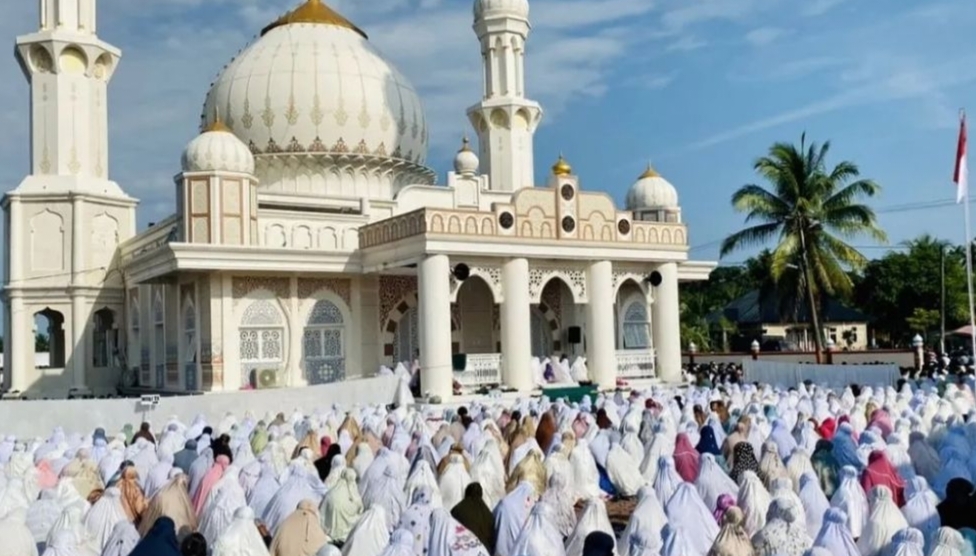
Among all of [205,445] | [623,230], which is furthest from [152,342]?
[205,445]

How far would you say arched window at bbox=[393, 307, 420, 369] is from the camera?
23062 mm

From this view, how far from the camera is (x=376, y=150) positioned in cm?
2555

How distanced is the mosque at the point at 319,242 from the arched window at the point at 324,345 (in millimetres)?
52

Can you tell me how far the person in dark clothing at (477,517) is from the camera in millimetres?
7277

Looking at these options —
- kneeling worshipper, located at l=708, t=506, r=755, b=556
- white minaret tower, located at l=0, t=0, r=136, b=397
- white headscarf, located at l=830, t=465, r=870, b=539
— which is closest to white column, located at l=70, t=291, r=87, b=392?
white minaret tower, located at l=0, t=0, r=136, b=397

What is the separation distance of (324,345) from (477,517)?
50.6 ft

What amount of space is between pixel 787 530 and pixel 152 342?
20599 mm

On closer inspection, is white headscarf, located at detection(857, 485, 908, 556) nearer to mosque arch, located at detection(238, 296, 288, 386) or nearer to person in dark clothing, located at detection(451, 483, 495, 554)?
person in dark clothing, located at detection(451, 483, 495, 554)

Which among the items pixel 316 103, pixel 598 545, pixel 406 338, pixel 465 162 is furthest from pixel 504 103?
pixel 598 545

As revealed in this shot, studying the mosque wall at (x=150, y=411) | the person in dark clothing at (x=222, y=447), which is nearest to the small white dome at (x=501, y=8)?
the mosque wall at (x=150, y=411)

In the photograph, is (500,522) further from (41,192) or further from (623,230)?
(41,192)

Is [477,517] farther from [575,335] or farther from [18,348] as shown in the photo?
[18,348]

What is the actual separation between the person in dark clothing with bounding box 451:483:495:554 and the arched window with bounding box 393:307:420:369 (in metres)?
15.7

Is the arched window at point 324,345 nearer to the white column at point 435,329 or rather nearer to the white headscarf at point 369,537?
the white column at point 435,329
